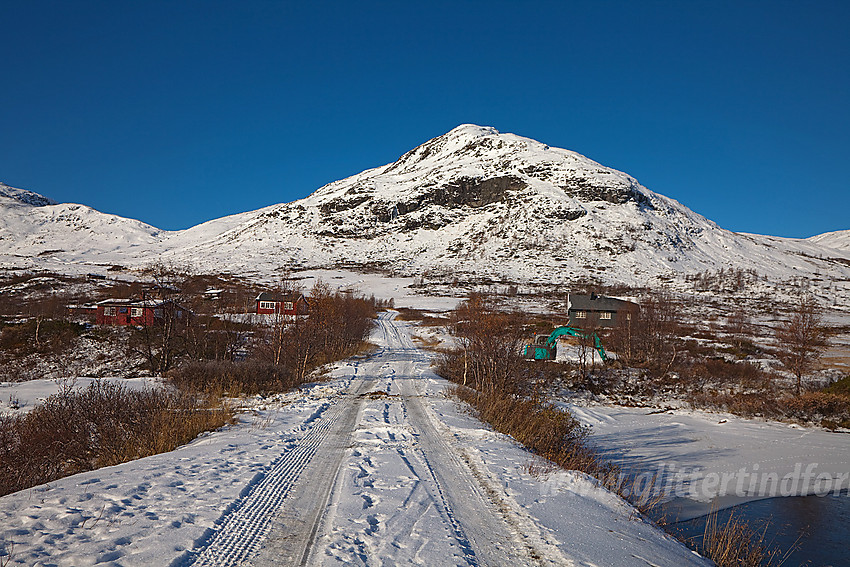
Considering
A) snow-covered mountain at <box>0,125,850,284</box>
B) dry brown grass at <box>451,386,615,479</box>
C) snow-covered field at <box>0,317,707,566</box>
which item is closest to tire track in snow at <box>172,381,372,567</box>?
snow-covered field at <box>0,317,707,566</box>

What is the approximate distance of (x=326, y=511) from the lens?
248 inches

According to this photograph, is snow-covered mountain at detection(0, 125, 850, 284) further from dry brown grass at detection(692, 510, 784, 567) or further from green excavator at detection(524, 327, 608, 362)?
dry brown grass at detection(692, 510, 784, 567)

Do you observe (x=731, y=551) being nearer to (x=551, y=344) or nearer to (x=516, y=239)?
(x=551, y=344)

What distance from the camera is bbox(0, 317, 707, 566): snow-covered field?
494 cm

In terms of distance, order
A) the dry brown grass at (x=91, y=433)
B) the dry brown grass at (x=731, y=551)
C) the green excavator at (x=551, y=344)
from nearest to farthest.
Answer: the dry brown grass at (x=731, y=551) < the dry brown grass at (x=91, y=433) < the green excavator at (x=551, y=344)

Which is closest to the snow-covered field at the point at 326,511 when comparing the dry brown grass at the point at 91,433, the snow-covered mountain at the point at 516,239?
the dry brown grass at the point at 91,433

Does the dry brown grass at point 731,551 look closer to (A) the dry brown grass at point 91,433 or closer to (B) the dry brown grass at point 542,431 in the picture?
(B) the dry brown grass at point 542,431

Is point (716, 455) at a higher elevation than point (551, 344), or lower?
lower

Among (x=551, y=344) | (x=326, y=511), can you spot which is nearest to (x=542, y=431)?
(x=326, y=511)

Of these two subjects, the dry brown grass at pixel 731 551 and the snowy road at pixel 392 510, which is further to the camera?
the dry brown grass at pixel 731 551

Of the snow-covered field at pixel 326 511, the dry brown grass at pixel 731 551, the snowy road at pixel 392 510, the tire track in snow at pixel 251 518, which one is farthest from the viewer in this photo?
the dry brown grass at pixel 731 551

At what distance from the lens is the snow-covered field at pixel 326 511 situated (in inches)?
195

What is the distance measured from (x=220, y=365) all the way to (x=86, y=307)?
143 ft

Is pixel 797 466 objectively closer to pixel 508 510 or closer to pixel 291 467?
pixel 508 510
